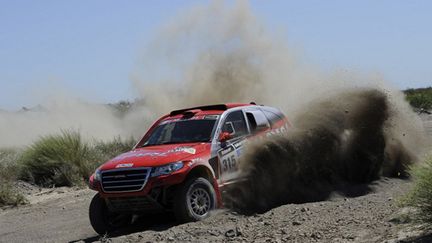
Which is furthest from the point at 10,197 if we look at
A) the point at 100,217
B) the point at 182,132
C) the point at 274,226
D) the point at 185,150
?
the point at 274,226

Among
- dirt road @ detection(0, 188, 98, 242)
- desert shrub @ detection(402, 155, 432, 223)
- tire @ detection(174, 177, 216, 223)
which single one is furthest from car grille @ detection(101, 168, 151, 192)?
desert shrub @ detection(402, 155, 432, 223)

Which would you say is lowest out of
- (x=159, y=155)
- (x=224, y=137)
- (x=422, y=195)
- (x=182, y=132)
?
(x=422, y=195)

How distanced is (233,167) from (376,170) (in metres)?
4.24

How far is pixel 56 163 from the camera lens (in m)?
18.0

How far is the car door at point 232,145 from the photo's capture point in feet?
35.5

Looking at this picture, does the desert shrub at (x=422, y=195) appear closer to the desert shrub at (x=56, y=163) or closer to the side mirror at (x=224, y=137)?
the side mirror at (x=224, y=137)

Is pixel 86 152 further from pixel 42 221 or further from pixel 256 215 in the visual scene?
pixel 256 215

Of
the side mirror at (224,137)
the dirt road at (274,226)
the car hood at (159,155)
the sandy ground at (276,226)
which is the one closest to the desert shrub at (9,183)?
the sandy ground at (276,226)

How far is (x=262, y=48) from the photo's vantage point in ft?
104

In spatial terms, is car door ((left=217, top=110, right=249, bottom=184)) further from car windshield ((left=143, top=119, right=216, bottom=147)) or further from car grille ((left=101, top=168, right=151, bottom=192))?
car grille ((left=101, top=168, right=151, bottom=192))

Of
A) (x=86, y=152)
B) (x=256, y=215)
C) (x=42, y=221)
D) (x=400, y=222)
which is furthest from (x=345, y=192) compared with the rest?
(x=86, y=152)

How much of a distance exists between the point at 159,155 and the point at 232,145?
151cm

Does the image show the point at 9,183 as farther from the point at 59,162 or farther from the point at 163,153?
the point at 163,153

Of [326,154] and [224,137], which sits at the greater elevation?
[224,137]
